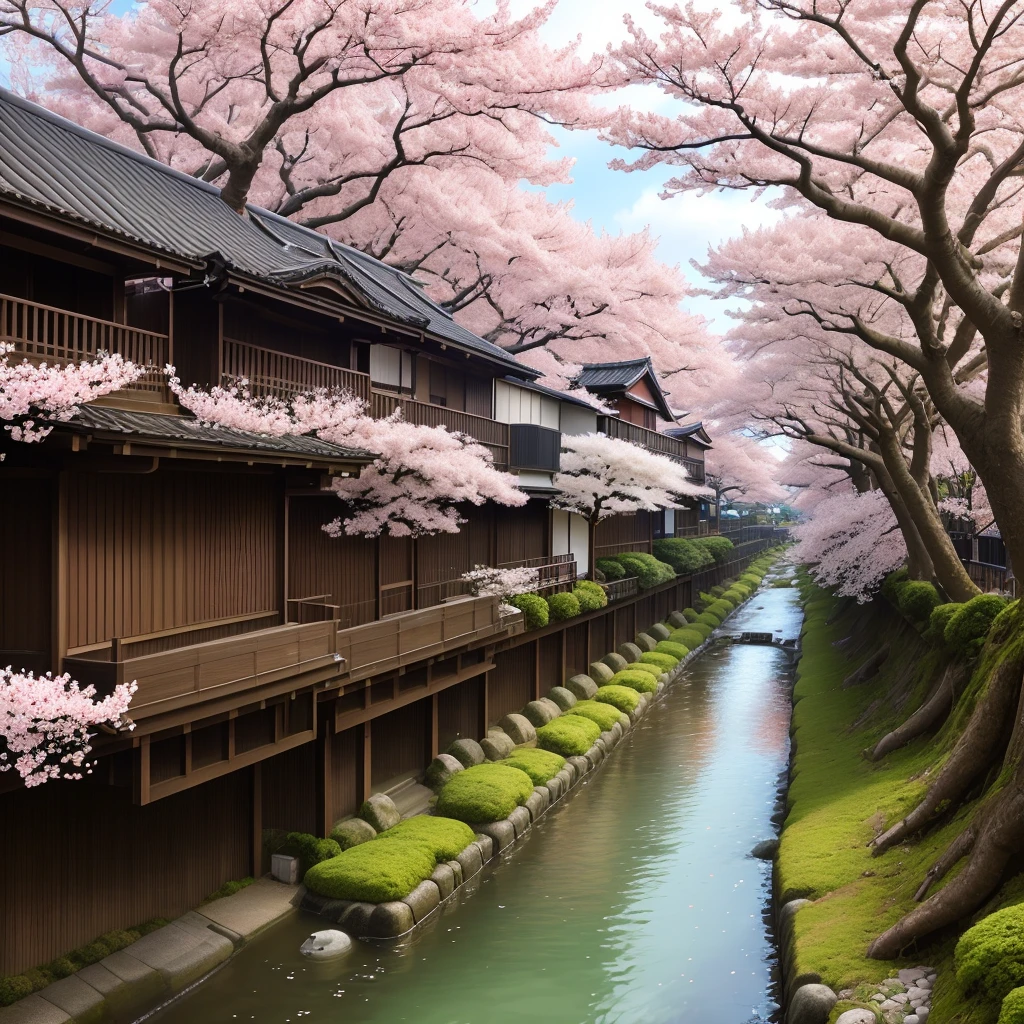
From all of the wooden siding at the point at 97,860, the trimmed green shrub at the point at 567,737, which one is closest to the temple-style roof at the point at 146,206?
the wooden siding at the point at 97,860

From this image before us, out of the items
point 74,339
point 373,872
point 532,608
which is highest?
point 74,339

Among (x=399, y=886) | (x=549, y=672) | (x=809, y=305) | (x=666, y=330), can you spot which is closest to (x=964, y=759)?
(x=399, y=886)

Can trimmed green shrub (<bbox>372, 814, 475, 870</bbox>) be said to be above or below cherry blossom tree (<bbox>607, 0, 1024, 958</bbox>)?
below

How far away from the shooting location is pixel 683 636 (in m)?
46.4

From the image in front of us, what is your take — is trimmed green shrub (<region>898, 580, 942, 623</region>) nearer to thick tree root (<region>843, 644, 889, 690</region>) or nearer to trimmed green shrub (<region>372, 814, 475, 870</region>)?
thick tree root (<region>843, 644, 889, 690</region>)

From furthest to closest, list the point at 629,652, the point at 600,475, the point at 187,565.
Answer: the point at 629,652, the point at 600,475, the point at 187,565

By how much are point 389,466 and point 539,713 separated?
11978mm

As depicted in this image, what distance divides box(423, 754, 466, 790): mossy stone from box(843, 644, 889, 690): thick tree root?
1506 centimetres

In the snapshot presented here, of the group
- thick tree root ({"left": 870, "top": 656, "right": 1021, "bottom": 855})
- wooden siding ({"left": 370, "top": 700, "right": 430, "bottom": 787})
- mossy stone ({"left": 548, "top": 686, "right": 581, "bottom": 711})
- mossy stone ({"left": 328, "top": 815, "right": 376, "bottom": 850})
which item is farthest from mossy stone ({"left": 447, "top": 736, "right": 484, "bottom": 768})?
thick tree root ({"left": 870, "top": 656, "right": 1021, "bottom": 855})

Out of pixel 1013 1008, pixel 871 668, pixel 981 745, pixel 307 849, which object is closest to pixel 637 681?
pixel 871 668

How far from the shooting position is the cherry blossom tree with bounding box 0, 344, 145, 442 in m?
9.66

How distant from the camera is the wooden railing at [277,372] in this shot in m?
16.3

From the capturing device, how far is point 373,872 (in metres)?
16.3

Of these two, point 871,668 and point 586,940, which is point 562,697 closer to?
point 871,668
